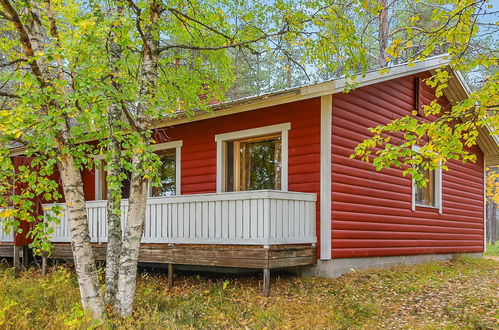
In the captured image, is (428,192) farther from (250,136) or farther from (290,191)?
(250,136)

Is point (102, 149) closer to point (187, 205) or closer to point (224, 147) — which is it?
point (187, 205)

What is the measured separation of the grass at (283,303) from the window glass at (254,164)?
1.88 m

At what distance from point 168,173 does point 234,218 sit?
4.03 m

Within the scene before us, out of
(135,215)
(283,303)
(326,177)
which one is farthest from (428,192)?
(135,215)

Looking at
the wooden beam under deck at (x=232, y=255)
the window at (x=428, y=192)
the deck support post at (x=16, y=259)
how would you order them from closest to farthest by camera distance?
the wooden beam under deck at (x=232, y=255)
the deck support post at (x=16, y=259)
the window at (x=428, y=192)

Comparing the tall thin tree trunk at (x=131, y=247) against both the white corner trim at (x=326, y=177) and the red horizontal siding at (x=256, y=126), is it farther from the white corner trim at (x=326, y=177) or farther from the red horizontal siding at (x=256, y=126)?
the white corner trim at (x=326, y=177)

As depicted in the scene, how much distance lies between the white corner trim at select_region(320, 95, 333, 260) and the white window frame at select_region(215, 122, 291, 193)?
0.75 m

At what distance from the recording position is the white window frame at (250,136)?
919cm

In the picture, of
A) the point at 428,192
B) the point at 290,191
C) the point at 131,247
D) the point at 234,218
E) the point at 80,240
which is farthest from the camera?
the point at 428,192

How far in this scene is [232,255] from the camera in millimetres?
7895

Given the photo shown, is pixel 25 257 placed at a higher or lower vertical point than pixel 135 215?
lower

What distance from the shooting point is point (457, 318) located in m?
6.61

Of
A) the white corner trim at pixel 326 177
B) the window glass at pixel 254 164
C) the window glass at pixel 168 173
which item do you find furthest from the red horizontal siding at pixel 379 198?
the window glass at pixel 168 173


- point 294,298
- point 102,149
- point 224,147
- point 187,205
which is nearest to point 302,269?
point 294,298
